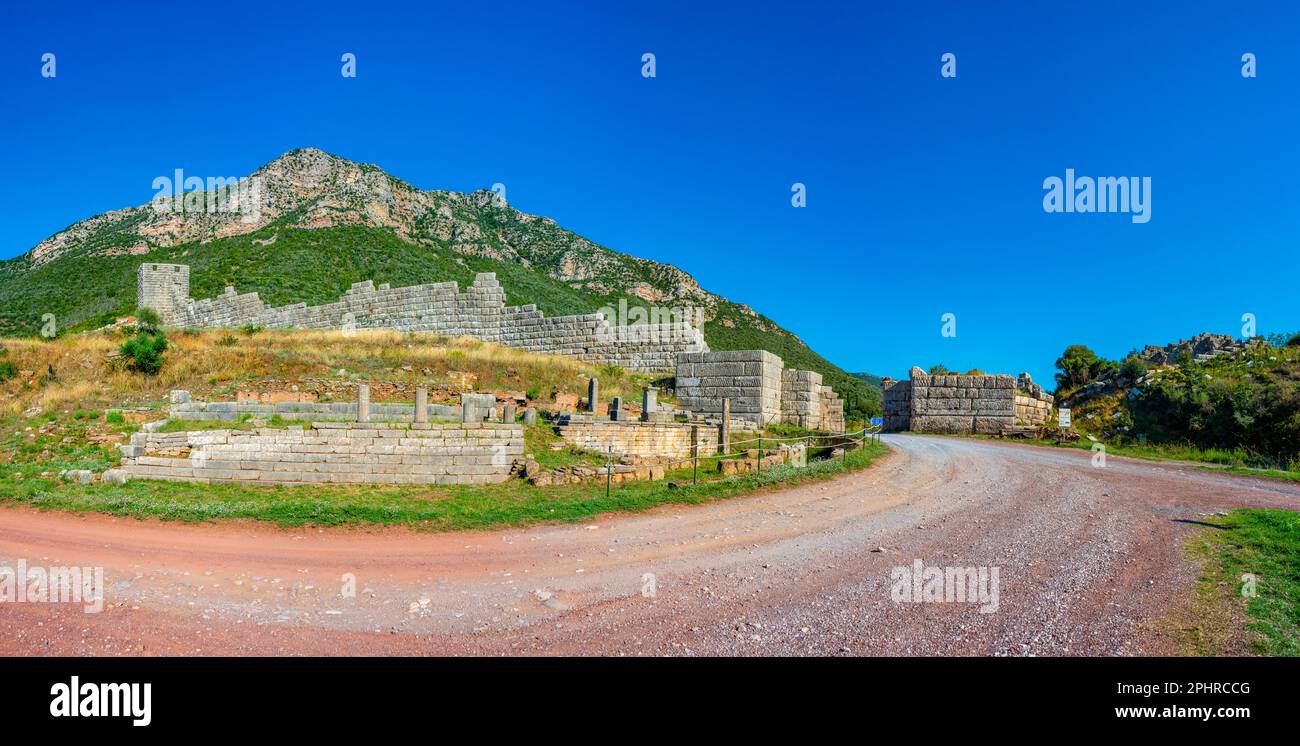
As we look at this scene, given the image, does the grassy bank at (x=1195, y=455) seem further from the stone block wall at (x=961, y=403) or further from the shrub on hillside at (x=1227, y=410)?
the stone block wall at (x=961, y=403)

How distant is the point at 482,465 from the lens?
43.7 feet

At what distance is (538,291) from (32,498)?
44.7 meters

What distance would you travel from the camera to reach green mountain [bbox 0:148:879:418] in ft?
148

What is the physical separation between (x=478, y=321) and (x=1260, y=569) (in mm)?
26307

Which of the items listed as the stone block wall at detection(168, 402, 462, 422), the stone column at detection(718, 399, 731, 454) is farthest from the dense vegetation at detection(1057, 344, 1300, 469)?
the stone block wall at detection(168, 402, 462, 422)

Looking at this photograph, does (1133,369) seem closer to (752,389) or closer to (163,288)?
(752,389)

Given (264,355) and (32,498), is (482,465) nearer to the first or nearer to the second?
(32,498)

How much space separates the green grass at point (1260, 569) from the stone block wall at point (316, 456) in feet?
38.8

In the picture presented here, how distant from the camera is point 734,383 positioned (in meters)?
20.3

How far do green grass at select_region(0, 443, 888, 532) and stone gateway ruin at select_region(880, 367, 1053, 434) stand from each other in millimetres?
12706

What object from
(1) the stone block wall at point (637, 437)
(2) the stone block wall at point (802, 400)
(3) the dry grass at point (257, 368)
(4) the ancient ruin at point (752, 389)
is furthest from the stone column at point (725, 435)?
(3) the dry grass at point (257, 368)

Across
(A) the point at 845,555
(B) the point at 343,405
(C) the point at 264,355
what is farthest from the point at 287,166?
(A) the point at 845,555

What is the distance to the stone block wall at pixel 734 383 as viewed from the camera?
65.5 feet

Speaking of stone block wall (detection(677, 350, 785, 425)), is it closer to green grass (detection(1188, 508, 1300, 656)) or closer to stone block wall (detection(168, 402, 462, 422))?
stone block wall (detection(168, 402, 462, 422))
